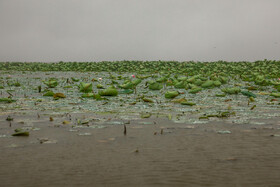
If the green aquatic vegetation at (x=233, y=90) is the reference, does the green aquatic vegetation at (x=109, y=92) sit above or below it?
below

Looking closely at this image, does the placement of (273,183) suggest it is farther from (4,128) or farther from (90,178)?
(4,128)

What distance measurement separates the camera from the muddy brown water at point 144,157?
82.8 inches

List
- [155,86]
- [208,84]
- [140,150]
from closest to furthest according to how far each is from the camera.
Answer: [140,150], [155,86], [208,84]

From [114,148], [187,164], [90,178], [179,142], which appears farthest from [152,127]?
[90,178]

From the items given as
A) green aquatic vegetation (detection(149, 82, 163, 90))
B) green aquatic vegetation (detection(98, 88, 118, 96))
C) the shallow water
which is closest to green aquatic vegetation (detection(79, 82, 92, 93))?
green aquatic vegetation (detection(98, 88, 118, 96))

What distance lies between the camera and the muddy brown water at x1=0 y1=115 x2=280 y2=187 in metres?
2.10

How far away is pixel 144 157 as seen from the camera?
2586 millimetres

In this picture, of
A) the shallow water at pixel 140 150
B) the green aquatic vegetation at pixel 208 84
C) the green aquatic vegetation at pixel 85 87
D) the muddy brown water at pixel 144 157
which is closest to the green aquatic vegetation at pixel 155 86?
the green aquatic vegetation at pixel 208 84

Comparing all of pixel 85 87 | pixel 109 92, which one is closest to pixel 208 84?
pixel 109 92

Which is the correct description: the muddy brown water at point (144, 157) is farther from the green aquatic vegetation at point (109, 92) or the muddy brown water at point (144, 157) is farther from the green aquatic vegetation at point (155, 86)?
the green aquatic vegetation at point (155, 86)

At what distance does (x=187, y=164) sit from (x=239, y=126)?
1.68 metres

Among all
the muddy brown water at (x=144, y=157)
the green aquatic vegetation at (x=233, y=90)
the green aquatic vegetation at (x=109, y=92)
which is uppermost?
the green aquatic vegetation at (x=233, y=90)

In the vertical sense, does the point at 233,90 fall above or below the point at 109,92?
above

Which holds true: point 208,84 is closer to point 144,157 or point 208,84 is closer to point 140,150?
point 140,150
